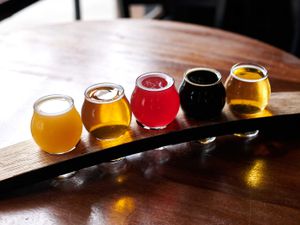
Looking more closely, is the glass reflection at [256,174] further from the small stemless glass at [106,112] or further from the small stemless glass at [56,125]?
the small stemless glass at [56,125]

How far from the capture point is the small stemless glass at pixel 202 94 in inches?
39.0

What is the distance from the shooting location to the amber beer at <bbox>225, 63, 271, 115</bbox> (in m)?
1.00

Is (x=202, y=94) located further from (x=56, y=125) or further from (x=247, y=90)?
(x=56, y=125)

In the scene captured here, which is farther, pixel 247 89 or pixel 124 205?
pixel 247 89

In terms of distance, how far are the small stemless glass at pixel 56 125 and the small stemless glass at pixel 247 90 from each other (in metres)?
0.40

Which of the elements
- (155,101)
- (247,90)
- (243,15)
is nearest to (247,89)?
(247,90)

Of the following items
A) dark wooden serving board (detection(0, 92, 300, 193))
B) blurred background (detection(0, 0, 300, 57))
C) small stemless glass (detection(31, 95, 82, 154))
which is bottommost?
blurred background (detection(0, 0, 300, 57))

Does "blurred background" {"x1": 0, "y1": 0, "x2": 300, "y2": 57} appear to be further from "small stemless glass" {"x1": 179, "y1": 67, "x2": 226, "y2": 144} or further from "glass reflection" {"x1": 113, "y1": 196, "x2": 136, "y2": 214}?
"glass reflection" {"x1": 113, "y1": 196, "x2": 136, "y2": 214}

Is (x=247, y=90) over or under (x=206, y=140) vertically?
over

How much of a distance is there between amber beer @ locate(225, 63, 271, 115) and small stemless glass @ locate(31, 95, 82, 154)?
398 millimetres

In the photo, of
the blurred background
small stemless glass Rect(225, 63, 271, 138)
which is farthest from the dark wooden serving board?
the blurred background

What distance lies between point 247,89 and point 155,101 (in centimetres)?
24

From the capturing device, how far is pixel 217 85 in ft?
3.26

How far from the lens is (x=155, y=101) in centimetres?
96
